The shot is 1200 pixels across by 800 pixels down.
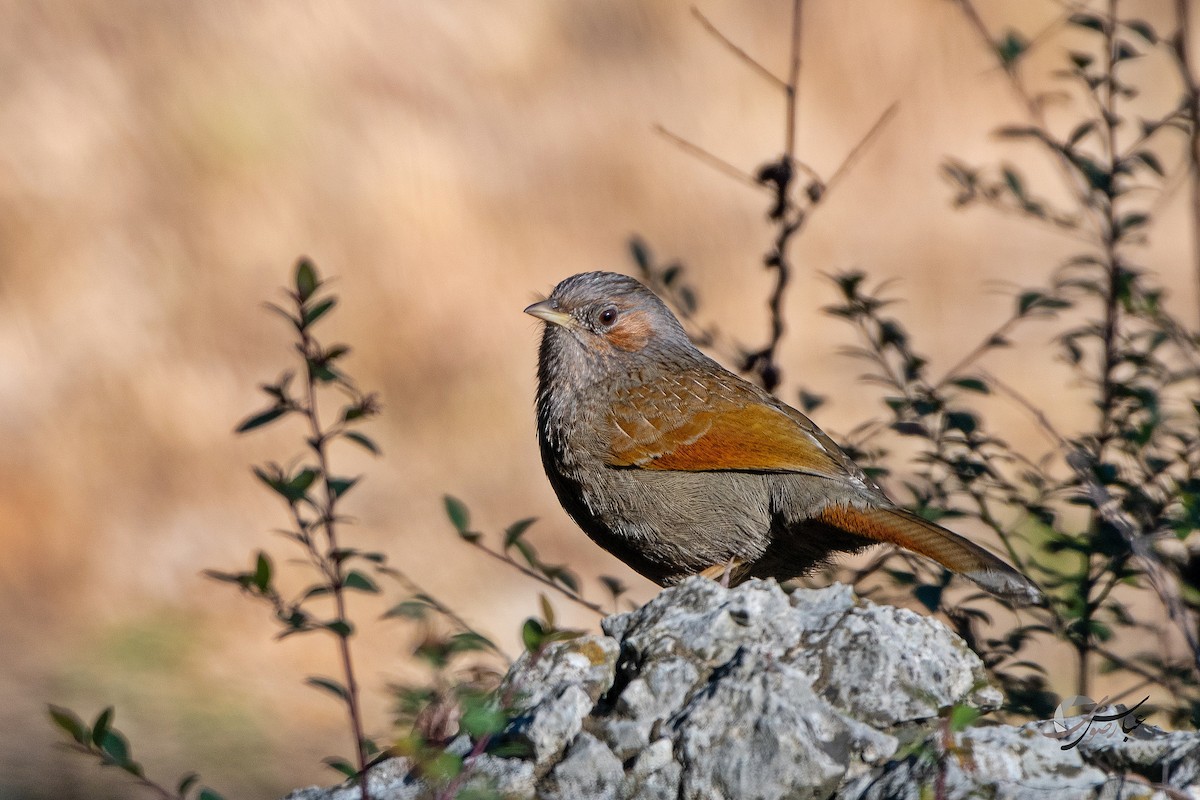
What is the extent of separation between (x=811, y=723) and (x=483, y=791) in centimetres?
66

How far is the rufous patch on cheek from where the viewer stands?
5.10 meters

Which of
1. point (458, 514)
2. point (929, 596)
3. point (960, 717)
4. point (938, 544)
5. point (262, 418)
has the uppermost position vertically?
point (262, 418)

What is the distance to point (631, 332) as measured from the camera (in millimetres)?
5152

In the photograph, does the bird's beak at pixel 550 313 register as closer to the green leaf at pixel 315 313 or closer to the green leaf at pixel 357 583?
the green leaf at pixel 315 313

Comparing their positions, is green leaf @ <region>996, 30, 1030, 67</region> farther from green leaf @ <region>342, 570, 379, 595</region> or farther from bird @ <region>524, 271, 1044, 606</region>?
green leaf @ <region>342, 570, 379, 595</region>

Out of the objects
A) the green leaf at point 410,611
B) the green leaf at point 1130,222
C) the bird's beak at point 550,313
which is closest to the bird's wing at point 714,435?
the bird's beak at point 550,313

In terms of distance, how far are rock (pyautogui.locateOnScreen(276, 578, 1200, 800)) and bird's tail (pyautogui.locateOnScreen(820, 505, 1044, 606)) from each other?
780 millimetres

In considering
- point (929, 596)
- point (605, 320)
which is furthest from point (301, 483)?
point (605, 320)

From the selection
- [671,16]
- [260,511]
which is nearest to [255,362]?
[260,511]

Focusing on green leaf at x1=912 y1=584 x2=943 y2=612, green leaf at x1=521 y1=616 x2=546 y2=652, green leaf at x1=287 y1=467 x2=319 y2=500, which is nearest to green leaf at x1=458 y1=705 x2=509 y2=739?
green leaf at x1=521 y1=616 x2=546 y2=652

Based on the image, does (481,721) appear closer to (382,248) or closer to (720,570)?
(720,570)

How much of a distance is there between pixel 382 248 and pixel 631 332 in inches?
134

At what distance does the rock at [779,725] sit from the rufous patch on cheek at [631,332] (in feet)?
6.61

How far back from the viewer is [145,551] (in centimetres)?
750
